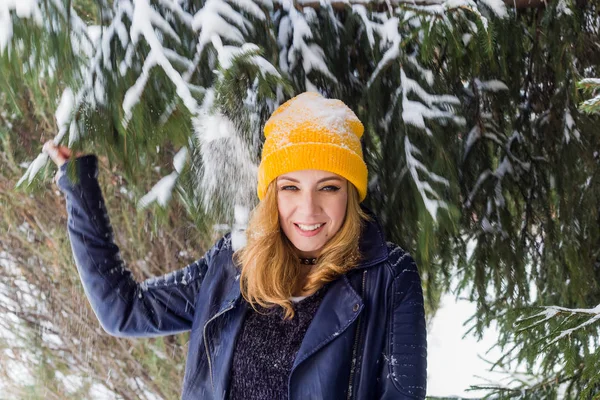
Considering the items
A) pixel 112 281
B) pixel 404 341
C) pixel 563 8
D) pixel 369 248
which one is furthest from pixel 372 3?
pixel 112 281

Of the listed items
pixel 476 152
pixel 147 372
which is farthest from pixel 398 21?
pixel 147 372

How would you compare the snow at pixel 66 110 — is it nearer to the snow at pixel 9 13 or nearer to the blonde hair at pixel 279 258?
the snow at pixel 9 13

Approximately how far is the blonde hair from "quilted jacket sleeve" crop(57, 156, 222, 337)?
9.7 inches

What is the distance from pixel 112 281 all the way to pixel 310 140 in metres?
0.86

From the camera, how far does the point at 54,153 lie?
1.91m

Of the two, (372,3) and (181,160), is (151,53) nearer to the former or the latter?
(181,160)

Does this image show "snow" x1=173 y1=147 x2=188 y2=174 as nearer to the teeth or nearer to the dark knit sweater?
the teeth

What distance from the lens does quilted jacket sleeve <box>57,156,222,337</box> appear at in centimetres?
211

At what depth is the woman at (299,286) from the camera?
6.20 feet

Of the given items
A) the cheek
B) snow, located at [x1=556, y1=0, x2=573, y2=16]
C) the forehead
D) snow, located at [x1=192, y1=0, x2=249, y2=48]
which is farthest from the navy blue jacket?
snow, located at [x1=556, y1=0, x2=573, y2=16]

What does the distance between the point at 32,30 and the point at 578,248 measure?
6.87 feet

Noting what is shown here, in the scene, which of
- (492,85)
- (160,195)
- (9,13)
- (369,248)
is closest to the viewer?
(9,13)

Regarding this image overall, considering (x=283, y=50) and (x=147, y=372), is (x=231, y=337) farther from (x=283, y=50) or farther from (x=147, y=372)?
(x=147, y=372)

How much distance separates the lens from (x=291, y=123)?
75.6 inches
